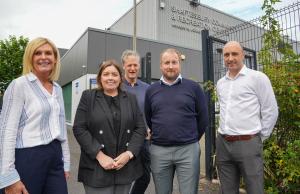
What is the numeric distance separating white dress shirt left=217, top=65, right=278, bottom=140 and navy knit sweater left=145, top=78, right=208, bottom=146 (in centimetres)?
33

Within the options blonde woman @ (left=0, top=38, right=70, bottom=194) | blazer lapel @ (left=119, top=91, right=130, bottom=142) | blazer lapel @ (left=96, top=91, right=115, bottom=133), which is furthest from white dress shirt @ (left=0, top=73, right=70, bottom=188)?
blazer lapel @ (left=119, top=91, right=130, bottom=142)

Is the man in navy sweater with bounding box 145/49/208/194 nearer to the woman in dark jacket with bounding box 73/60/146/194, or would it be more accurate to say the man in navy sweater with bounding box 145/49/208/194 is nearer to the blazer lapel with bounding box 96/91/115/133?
the woman in dark jacket with bounding box 73/60/146/194

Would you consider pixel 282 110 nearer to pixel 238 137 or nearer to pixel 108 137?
pixel 238 137

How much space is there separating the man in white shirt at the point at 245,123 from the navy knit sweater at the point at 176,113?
0.32 meters

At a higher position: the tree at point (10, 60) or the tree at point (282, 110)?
the tree at point (10, 60)

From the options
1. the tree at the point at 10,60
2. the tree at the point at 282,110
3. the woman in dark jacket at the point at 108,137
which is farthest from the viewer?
the tree at the point at 10,60

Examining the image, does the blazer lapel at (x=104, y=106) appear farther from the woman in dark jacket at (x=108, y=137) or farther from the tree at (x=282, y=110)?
the tree at (x=282, y=110)

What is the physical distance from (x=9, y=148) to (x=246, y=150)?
2246 mm

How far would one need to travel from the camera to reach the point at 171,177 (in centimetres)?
349

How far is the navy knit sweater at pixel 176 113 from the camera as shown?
10.9 feet

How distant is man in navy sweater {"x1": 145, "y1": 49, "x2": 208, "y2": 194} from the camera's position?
334 centimetres

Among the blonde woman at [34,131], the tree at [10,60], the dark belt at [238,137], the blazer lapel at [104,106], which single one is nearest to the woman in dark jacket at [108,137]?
the blazer lapel at [104,106]

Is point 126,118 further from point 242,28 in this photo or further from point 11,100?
point 242,28

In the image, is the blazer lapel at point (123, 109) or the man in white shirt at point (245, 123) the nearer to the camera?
the blazer lapel at point (123, 109)
